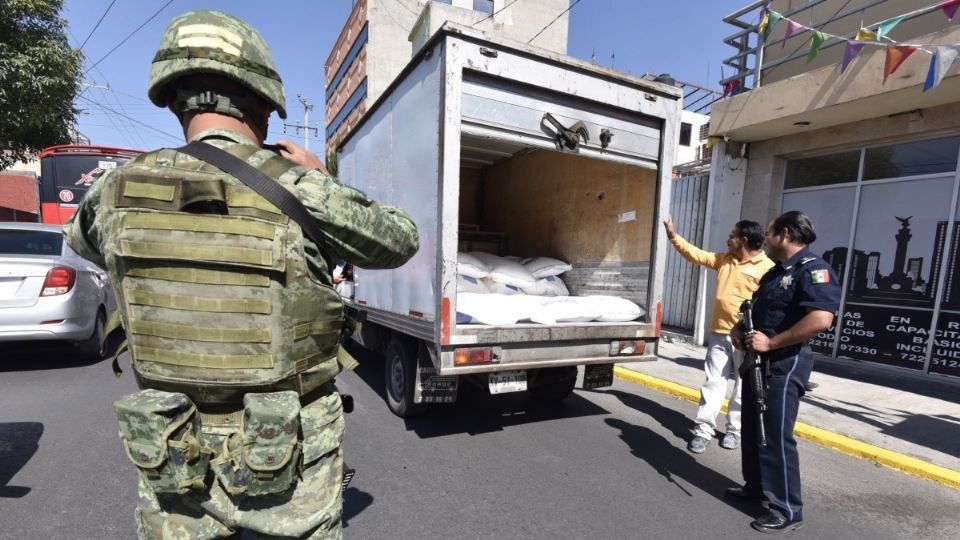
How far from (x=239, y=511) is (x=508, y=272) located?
3474 mm

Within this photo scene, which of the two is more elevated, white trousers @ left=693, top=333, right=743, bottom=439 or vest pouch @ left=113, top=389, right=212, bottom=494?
vest pouch @ left=113, top=389, right=212, bottom=494

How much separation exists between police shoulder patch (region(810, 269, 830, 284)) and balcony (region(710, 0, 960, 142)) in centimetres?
386

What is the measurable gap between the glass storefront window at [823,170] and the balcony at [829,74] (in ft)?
1.79

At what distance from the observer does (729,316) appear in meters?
3.57

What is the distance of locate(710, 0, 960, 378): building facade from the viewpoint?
16.5 feet

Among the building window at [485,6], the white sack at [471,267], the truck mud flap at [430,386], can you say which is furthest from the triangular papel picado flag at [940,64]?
the building window at [485,6]

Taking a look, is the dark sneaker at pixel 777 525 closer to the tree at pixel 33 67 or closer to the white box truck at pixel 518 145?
the white box truck at pixel 518 145

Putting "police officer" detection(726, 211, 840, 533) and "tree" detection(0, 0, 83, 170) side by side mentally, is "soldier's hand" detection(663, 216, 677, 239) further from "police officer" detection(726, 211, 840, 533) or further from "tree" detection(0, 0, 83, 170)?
"tree" detection(0, 0, 83, 170)

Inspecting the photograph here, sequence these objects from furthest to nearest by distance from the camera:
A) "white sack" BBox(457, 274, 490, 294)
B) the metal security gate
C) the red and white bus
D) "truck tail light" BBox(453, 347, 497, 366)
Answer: the red and white bus → the metal security gate → "white sack" BBox(457, 274, 490, 294) → "truck tail light" BBox(453, 347, 497, 366)

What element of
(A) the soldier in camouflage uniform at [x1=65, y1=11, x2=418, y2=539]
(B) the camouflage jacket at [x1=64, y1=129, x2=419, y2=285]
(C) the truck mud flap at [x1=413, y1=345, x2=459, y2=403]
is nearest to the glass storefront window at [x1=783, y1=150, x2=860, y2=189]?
(C) the truck mud flap at [x1=413, y1=345, x2=459, y2=403]

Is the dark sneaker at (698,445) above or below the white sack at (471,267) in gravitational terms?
below

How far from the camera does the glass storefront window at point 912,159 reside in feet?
17.2

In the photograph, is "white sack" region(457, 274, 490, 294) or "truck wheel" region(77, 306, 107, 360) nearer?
Result: "white sack" region(457, 274, 490, 294)

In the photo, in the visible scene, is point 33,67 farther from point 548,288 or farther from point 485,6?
point 485,6
